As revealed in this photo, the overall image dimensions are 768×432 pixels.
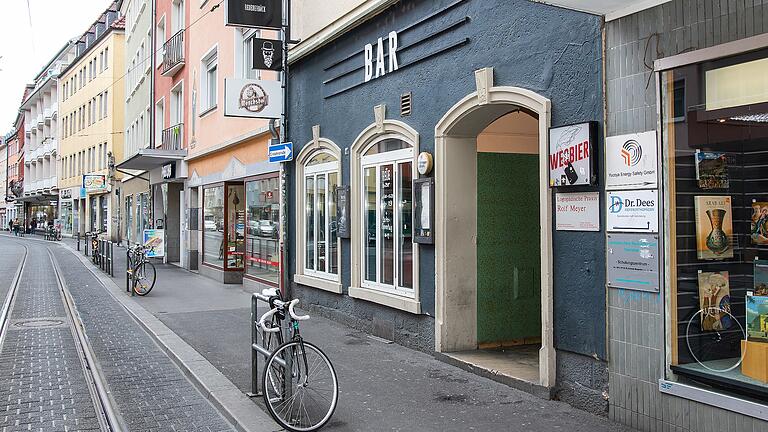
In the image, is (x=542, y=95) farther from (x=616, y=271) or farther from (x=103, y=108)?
(x=103, y=108)

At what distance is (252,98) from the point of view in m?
12.8

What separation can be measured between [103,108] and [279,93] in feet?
122

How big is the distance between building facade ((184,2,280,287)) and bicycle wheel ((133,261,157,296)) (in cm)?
216

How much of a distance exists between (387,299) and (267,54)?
5.64 m

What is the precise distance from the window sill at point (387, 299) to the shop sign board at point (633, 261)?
3430 millimetres

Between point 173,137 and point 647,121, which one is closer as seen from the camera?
point 647,121

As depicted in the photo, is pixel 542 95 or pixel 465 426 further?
pixel 542 95

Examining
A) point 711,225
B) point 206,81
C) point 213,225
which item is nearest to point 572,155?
point 711,225

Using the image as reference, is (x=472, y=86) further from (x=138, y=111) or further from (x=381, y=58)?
(x=138, y=111)

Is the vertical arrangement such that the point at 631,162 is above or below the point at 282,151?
below

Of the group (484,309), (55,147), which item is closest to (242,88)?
(484,309)

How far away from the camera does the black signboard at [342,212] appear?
10.8 m

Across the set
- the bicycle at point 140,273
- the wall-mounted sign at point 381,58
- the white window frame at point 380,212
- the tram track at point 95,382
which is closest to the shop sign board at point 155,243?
the bicycle at point 140,273

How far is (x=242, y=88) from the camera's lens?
499 inches
